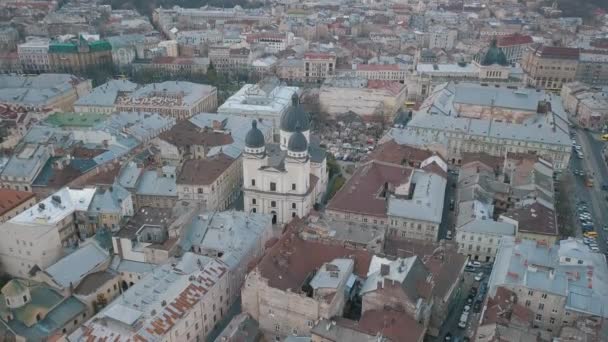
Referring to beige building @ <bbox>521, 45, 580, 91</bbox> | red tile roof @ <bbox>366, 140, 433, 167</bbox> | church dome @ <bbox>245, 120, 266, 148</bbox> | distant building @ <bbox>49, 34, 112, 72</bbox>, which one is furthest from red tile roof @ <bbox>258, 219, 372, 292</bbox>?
distant building @ <bbox>49, 34, 112, 72</bbox>

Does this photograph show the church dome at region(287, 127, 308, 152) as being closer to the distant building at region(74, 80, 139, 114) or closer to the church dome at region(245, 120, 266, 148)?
the church dome at region(245, 120, 266, 148)

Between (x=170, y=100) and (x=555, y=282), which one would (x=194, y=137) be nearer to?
(x=170, y=100)

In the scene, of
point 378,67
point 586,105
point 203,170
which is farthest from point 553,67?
point 203,170

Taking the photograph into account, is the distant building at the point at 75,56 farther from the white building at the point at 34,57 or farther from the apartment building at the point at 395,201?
the apartment building at the point at 395,201

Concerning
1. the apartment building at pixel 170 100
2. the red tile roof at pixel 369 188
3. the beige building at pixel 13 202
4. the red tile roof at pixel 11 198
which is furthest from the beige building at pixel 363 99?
the red tile roof at pixel 11 198

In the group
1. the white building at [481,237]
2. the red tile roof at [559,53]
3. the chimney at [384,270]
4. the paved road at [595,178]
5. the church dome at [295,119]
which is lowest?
the paved road at [595,178]
